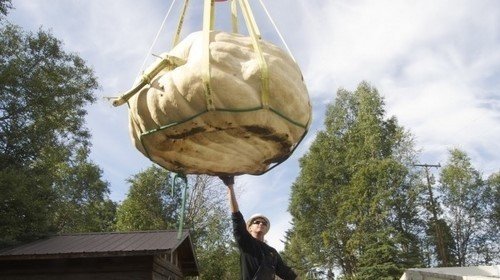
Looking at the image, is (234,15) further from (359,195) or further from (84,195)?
(84,195)

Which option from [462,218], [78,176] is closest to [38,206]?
Result: [78,176]

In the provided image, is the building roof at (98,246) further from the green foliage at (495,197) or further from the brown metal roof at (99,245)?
the green foliage at (495,197)

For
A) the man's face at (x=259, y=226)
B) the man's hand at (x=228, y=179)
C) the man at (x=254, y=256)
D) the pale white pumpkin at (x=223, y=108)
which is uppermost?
the pale white pumpkin at (x=223, y=108)

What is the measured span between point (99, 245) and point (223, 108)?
10.5 m

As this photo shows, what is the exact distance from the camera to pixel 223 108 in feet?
6.47

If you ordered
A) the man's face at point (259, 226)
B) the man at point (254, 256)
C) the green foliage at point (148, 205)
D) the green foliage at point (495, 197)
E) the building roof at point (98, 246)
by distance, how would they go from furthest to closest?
the green foliage at point (495, 197)
the green foliage at point (148, 205)
the building roof at point (98, 246)
the man's face at point (259, 226)
the man at point (254, 256)

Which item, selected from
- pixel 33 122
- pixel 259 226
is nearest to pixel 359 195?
pixel 33 122

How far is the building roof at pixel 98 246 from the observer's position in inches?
409

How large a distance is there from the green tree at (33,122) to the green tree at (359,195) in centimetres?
1494

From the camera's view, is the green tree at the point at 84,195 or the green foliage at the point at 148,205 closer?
the green tree at the point at 84,195

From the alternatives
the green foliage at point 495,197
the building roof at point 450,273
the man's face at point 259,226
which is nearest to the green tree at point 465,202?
the green foliage at point 495,197

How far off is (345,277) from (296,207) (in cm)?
524

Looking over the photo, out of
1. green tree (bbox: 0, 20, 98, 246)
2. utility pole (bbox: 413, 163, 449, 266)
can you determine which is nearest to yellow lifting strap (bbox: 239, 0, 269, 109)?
green tree (bbox: 0, 20, 98, 246)

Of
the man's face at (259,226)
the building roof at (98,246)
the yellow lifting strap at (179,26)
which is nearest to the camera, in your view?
the yellow lifting strap at (179,26)
